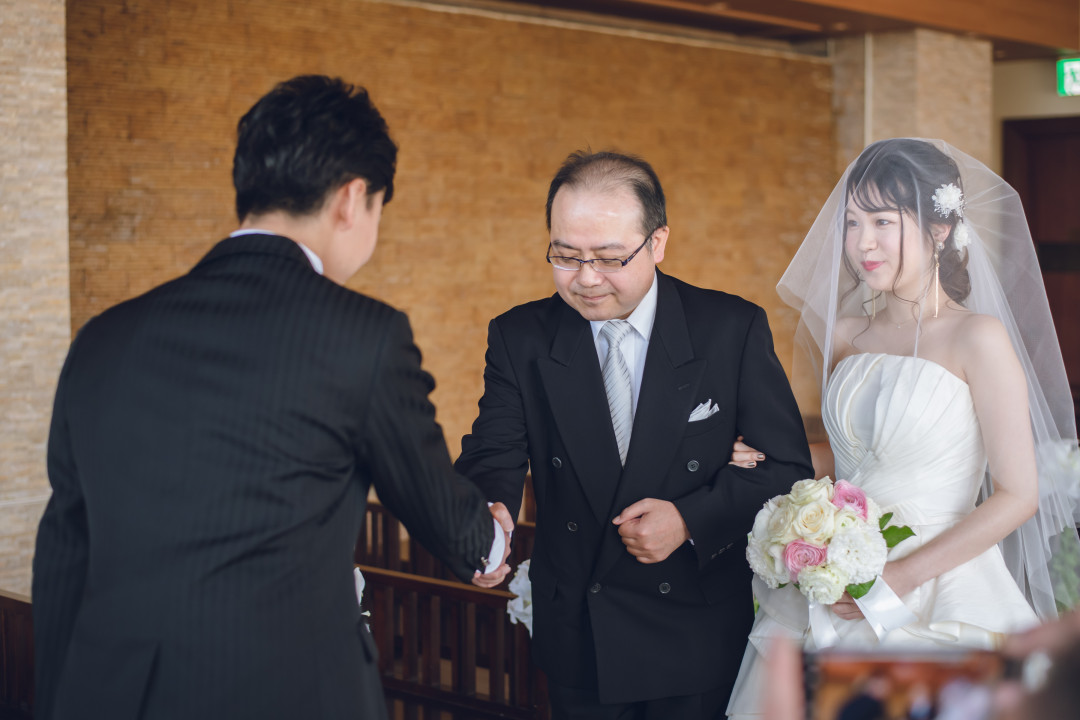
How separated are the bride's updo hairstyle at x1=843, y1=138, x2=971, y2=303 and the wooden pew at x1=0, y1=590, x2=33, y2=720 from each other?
2.54 m

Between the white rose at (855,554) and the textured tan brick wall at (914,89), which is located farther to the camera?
the textured tan brick wall at (914,89)

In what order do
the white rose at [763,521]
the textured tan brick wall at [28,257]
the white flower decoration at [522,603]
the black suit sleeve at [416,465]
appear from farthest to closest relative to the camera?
the textured tan brick wall at [28,257] → the white flower decoration at [522,603] → the white rose at [763,521] → the black suit sleeve at [416,465]

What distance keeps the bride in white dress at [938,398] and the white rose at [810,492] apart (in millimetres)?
139

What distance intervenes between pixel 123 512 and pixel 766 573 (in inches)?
48.4

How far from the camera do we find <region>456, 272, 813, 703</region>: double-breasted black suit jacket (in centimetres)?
211

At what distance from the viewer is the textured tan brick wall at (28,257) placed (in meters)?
4.48

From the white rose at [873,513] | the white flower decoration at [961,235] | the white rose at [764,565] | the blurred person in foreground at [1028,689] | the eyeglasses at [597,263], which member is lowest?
the white rose at [764,565]

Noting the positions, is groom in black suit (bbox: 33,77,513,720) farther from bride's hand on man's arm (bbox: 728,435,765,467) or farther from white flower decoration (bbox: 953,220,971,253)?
white flower decoration (bbox: 953,220,971,253)

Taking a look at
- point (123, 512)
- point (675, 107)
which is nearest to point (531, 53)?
point (675, 107)

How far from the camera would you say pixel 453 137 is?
7461 millimetres

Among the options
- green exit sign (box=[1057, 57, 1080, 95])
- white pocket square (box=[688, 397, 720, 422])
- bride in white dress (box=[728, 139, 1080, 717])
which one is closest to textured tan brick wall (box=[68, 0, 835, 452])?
green exit sign (box=[1057, 57, 1080, 95])

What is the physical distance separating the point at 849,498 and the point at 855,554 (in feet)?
0.41

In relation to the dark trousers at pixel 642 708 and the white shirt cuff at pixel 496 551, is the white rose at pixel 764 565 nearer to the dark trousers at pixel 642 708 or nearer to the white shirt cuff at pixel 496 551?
the dark trousers at pixel 642 708

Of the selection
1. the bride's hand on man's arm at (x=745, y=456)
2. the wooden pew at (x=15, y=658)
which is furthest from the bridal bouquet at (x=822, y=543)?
the wooden pew at (x=15, y=658)
